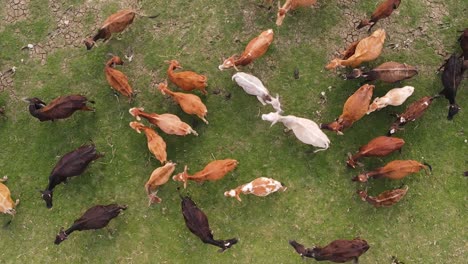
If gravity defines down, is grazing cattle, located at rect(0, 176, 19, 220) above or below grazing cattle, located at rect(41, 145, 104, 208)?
below

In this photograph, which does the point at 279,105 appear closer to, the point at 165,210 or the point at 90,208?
the point at 165,210

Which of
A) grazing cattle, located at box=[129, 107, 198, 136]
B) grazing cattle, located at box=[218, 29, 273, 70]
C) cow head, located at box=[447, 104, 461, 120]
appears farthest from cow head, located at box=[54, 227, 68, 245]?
cow head, located at box=[447, 104, 461, 120]

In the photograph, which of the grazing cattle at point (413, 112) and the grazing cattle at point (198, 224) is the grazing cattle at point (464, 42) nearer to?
the grazing cattle at point (413, 112)

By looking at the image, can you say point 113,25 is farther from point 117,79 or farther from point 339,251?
point 339,251

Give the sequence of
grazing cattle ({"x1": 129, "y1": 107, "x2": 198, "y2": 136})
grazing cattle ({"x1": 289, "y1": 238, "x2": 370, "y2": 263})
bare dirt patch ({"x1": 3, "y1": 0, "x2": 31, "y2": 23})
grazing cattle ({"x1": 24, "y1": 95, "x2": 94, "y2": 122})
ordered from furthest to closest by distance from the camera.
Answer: bare dirt patch ({"x1": 3, "y1": 0, "x2": 31, "y2": 23}), grazing cattle ({"x1": 24, "y1": 95, "x2": 94, "y2": 122}), grazing cattle ({"x1": 129, "y1": 107, "x2": 198, "y2": 136}), grazing cattle ({"x1": 289, "y1": 238, "x2": 370, "y2": 263})

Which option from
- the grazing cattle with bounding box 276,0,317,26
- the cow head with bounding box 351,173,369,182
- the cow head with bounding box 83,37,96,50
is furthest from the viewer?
the cow head with bounding box 83,37,96,50

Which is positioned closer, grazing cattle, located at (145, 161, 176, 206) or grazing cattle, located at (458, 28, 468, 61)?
grazing cattle, located at (145, 161, 176, 206)

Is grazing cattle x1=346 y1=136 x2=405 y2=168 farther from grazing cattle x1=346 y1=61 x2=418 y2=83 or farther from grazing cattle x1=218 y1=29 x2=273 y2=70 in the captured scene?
grazing cattle x1=218 y1=29 x2=273 y2=70
